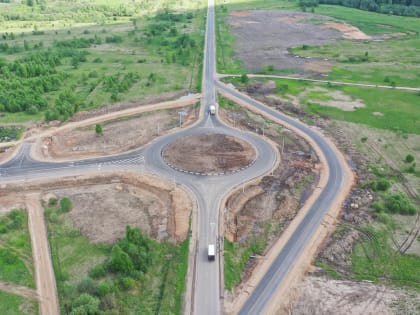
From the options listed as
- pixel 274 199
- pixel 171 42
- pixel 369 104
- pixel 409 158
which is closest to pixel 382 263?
pixel 274 199

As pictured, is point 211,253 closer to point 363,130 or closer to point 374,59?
point 363,130

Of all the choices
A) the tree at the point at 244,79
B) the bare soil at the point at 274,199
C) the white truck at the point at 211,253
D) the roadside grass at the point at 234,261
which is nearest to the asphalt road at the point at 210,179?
the white truck at the point at 211,253

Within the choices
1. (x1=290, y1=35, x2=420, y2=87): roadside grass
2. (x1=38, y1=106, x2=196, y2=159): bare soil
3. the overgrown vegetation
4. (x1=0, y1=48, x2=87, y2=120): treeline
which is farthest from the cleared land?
the overgrown vegetation

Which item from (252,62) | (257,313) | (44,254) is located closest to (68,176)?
(44,254)

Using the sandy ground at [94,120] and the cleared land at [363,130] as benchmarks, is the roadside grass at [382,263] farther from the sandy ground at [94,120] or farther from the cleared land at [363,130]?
the sandy ground at [94,120]

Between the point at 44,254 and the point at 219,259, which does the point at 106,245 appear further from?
the point at 219,259

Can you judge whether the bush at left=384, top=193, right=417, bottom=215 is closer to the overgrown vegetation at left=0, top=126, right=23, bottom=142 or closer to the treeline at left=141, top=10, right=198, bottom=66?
the overgrown vegetation at left=0, top=126, right=23, bottom=142
